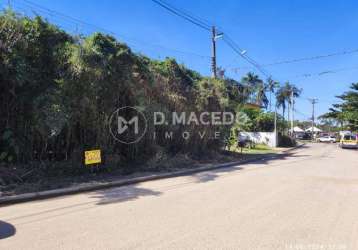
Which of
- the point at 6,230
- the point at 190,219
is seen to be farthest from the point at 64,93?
the point at 190,219

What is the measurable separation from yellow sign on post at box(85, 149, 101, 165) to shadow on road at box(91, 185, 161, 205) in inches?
60.4

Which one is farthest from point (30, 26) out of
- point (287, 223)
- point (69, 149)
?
point (287, 223)

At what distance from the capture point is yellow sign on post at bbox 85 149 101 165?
407 inches

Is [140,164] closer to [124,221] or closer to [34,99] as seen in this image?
[34,99]

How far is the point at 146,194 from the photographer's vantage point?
28.3 ft

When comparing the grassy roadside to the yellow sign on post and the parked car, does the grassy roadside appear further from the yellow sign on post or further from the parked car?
the parked car

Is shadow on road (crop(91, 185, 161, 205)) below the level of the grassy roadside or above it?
below

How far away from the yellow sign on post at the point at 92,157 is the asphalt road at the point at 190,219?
1.68 m

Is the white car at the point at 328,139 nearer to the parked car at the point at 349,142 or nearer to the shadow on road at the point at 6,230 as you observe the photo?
the parked car at the point at 349,142

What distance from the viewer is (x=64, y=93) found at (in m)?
10.2

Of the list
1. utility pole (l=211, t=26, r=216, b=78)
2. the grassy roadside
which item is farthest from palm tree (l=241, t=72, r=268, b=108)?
the grassy roadside

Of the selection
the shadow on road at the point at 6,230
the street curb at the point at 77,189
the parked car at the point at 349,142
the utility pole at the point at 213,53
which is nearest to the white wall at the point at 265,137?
the parked car at the point at 349,142

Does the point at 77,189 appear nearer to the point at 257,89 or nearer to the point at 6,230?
the point at 6,230

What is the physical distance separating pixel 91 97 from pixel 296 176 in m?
7.96
